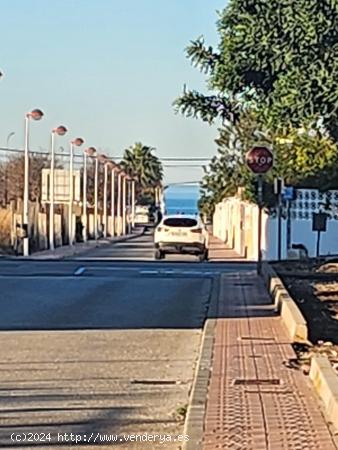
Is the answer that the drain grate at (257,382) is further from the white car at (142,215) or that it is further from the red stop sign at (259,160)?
the white car at (142,215)

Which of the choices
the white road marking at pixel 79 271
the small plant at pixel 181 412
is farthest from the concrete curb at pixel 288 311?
the white road marking at pixel 79 271

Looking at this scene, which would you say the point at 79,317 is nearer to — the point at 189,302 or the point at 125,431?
the point at 189,302

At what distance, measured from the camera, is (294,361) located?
508 inches

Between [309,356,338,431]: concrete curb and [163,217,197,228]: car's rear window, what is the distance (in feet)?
101

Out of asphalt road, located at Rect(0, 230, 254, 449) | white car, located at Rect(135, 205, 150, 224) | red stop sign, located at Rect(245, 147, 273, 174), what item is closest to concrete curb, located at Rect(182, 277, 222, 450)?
asphalt road, located at Rect(0, 230, 254, 449)

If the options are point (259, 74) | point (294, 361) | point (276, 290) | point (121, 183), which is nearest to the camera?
point (294, 361)

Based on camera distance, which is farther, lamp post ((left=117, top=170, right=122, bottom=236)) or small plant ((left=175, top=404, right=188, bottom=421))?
lamp post ((left=117, top=170, right=122, bottom=236))

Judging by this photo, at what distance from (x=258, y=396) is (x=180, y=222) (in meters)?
32.3

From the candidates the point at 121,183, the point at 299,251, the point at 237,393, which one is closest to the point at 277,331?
the point at 237,393

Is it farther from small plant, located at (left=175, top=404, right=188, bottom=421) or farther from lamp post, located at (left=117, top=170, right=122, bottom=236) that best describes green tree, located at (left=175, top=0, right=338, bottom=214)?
lamp post, located at (left=117, top=170, right=122, bottom=236)

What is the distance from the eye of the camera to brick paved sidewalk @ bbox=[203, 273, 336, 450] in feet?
28.6

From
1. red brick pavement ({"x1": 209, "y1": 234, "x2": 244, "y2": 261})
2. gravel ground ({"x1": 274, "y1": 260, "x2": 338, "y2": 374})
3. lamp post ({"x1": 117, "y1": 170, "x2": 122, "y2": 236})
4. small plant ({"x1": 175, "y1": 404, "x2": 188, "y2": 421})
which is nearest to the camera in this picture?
small plant ({"x1": 175, "y1": 404, "x2": 188, "y2": 421})

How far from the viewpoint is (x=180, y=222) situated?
4294cm

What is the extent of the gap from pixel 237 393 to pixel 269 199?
110 ft
